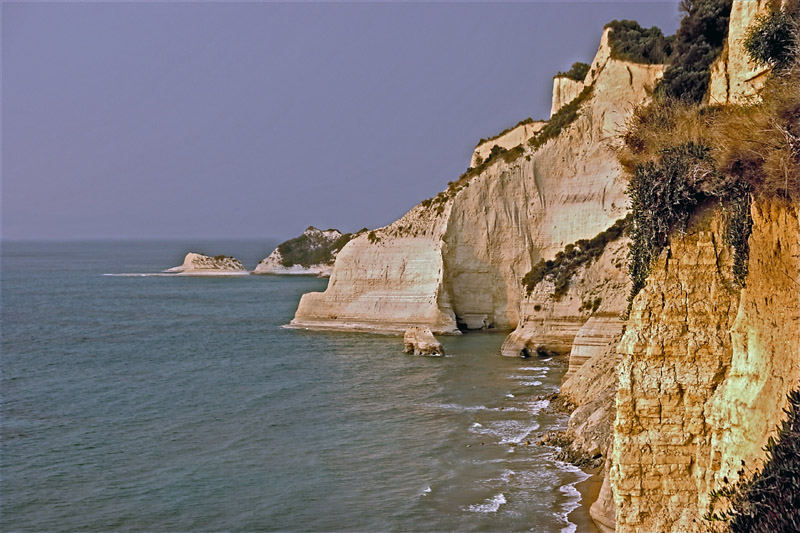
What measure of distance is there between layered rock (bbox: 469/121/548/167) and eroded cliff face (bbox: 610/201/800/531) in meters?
41.4

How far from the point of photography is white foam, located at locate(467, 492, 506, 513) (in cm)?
1621

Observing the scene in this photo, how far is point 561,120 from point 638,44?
6.79 metres

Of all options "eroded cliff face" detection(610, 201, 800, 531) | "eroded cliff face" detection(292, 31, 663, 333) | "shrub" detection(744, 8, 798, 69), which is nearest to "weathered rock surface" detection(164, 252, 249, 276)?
"eroded cliff face" detection(292, 31, 663, 333)

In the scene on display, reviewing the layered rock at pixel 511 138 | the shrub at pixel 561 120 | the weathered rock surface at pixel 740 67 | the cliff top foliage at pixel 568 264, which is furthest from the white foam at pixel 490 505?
the layered rock at pixel 511 138

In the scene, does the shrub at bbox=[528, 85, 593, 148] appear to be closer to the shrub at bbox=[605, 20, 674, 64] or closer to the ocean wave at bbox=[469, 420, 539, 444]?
the shrub at bbox=[605, 20, 674, 64]

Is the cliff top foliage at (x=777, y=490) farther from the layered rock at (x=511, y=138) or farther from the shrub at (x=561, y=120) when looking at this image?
the layered rock at (x=511, y=138)

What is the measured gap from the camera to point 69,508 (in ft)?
55.9

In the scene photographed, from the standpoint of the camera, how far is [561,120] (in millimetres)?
47250

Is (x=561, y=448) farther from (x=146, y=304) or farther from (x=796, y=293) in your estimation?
(x=146, y=304)

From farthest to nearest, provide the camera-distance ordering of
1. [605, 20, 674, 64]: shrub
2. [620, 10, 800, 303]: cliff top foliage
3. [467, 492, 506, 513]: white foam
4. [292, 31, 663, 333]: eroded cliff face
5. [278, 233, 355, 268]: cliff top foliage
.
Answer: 1. [278, 233, 355, 268]: cliff top foliage
2. [292, 31, 663, 333]: eroded cliff face
3. [605, 20, 674, 64]: shrub
4. [467, 492, 506, 513]: white foam
5. [620, 10, 800, 303]: cliff top foliage

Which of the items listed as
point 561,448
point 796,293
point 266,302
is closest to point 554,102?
point 266,302

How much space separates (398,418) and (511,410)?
362cm

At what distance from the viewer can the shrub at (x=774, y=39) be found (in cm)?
942

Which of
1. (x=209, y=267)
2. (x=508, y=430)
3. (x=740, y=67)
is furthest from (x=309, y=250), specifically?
(x=740, y=67)
